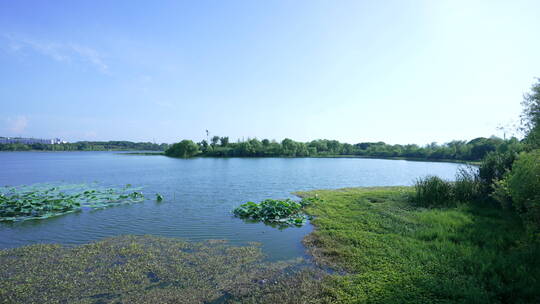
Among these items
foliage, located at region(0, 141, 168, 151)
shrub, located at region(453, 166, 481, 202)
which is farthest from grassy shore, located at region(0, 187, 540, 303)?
foliage, located at region(0, 141, 168, 151)

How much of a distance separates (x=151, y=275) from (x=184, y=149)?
82035 millimetres

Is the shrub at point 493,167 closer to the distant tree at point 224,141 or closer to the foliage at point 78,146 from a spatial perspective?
the distant tree at point 224,141

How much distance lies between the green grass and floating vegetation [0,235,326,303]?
1191mm

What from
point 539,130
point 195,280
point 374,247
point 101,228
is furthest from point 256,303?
point 539,130

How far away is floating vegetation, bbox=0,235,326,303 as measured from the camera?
17.5ft

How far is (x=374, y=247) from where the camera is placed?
7738 millimetres

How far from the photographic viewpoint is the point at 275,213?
473 inches

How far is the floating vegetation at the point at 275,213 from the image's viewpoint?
11.5m

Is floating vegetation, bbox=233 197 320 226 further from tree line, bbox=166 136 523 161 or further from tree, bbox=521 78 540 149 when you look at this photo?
tree line, bbox=166 136 523 161

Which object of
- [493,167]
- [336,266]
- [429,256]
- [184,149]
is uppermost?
[184,149]

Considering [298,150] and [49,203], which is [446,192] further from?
[298,150]

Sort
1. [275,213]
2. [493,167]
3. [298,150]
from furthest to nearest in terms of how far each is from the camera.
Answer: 1. [298,150]
2. [493,167]
3. [275,213]

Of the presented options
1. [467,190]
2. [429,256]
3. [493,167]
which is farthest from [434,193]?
[429,256]

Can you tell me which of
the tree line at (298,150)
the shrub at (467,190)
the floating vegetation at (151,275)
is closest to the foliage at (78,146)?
the tree line at (298,150)
